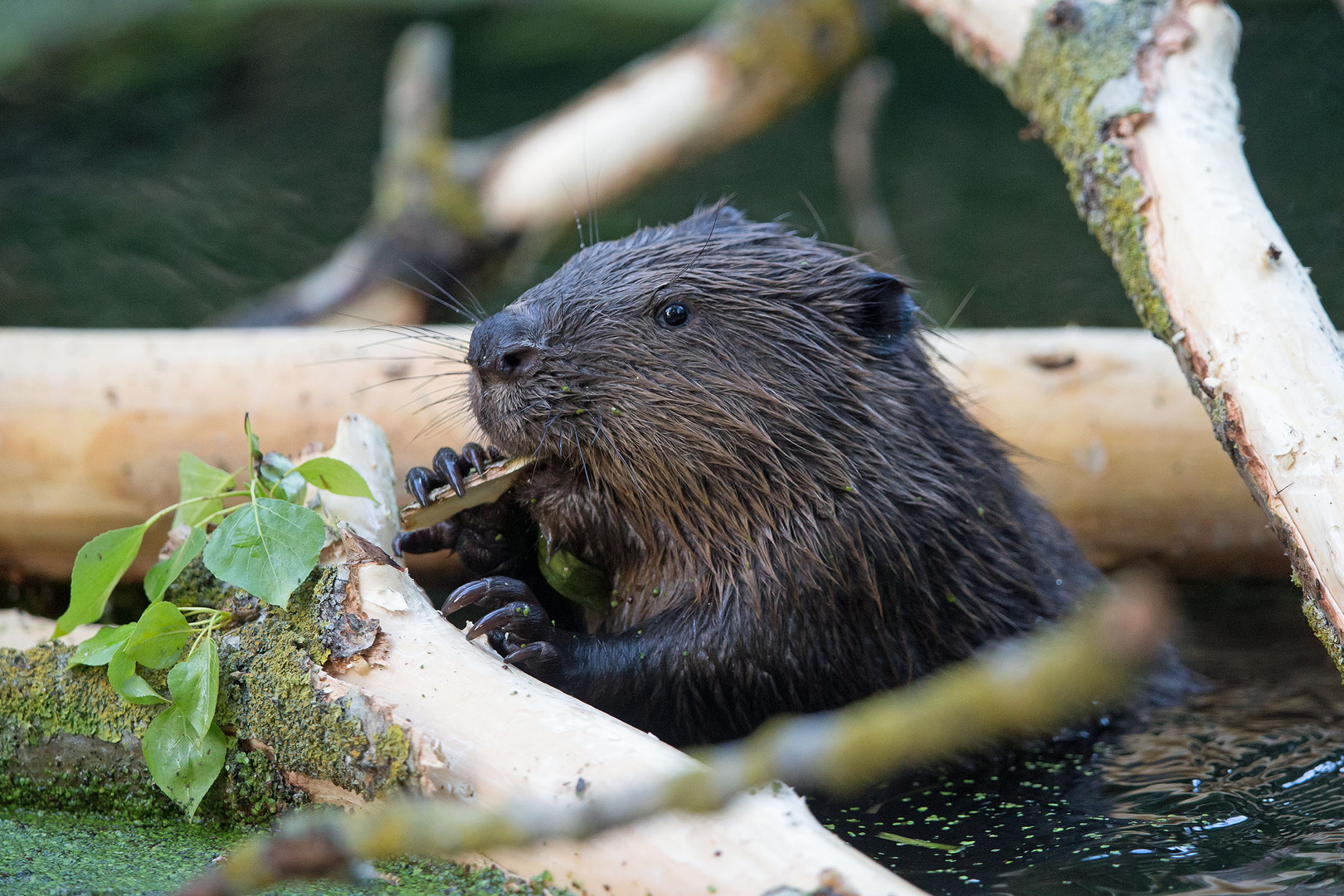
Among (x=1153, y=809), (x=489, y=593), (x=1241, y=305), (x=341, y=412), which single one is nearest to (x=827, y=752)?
(x=489, y=593)

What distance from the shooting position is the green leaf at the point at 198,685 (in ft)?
6.85

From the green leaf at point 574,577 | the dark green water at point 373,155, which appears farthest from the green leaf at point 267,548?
the dark green water at point 373,155

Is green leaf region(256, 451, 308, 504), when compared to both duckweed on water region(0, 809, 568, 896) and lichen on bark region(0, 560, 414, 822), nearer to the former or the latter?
lichen on bark region(0, 560, 414, 822)

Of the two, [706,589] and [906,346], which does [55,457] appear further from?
[906,346]

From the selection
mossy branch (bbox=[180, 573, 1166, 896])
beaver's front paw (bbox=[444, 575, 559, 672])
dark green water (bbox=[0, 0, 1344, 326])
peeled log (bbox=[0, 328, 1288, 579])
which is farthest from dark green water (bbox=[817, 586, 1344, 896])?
dark green water (bbox=[0, 0, 1344, 326])

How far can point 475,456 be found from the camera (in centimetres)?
268

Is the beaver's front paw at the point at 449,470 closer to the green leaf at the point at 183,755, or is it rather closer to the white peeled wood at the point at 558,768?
the white peeled wood at the point at 558,768

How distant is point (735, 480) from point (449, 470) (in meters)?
0.58

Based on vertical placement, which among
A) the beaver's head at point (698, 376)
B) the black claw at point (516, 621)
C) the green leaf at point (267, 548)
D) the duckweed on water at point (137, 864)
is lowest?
the duckweed on water at point (137, 864)

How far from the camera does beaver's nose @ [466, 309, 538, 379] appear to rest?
95.3 inches

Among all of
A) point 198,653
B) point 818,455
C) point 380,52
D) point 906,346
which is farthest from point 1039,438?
point 380,52

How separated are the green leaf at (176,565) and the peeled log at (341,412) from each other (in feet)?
4.03

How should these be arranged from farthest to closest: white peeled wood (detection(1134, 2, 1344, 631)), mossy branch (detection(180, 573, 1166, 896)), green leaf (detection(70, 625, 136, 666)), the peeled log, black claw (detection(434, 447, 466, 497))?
the peeled log → black claw (detection(434, 447, 466, 497)) → green leaf (detection(70, 625, 136, 666)) → white peeled wood (detection(1134, 2, 1344, 631)) → mossy branch (detection(180, 573, 1166, 896))

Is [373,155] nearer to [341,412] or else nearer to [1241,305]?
[341,412]
